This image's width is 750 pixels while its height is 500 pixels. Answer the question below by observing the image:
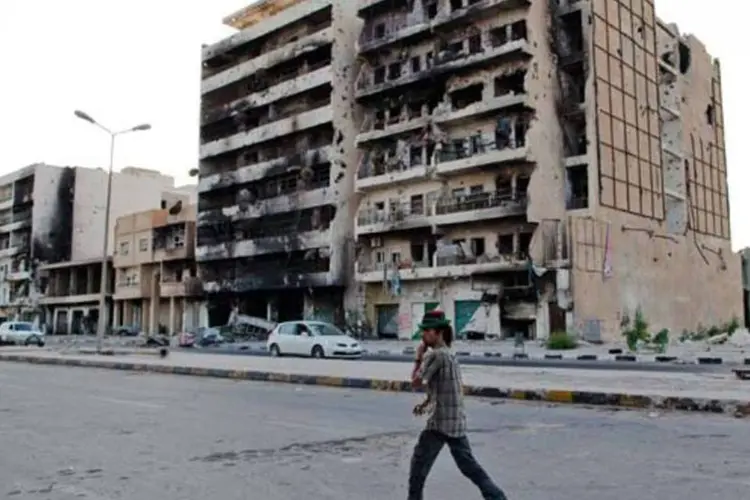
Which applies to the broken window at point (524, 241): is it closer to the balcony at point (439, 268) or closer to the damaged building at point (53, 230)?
the balcony at point (439, 268)

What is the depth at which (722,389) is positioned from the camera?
13.9 metres

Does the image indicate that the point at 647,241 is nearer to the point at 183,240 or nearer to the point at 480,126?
the point at 480,126

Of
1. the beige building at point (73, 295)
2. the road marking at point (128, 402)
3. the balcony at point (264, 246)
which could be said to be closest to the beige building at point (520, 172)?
the balcony at point (264, 246)

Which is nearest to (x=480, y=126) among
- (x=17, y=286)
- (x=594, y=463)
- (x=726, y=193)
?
(x=726, y=193)

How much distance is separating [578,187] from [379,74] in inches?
635

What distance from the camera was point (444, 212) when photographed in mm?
47219

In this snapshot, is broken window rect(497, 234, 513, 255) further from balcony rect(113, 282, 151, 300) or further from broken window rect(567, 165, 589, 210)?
balcony rect(113, 282, 151, 300)

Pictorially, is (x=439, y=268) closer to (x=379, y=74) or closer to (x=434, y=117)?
(x=434, y=117)

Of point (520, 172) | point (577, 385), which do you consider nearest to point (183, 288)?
point (520, 172)

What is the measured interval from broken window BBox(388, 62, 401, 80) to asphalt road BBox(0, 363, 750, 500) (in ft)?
139

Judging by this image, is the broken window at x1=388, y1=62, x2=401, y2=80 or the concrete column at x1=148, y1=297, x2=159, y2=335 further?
the concrete column at x1=148, y1=297, x2=159, y2=335

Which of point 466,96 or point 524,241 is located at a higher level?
point 466,96

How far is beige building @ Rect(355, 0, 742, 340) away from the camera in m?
44.8

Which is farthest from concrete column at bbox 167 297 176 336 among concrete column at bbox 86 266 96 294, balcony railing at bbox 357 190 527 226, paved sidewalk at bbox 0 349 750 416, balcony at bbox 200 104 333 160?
paved sidewalk at bbox 0 349 750 416
